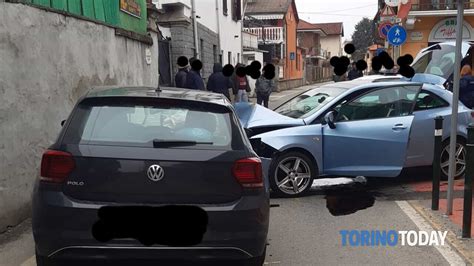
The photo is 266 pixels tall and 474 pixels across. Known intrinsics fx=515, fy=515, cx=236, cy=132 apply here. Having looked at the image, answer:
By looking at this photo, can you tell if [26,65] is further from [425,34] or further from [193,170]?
[425,34]

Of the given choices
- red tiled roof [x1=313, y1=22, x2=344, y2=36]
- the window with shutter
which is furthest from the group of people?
red tiled roof [x1=313, y1=22, x2=344, y2=36]

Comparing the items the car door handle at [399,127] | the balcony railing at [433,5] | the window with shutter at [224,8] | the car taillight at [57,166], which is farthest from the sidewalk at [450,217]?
the balcony railing at [433,5]

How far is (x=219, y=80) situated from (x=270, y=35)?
3109 cm

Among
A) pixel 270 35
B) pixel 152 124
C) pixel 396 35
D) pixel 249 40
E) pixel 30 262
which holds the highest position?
pixel 270 35

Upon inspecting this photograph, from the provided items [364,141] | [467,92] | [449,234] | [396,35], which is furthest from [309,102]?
[396,35]

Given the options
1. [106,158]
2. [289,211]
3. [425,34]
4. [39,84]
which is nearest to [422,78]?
[289,211]

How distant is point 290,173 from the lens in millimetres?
6797

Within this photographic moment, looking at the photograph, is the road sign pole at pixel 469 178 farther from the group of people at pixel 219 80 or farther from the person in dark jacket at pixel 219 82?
the person in dark jacket at pixel 219 82

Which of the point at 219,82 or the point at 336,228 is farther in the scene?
the point at 219,82

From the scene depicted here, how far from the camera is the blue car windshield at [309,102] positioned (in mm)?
7246

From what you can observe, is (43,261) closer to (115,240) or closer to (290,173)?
(115,240)

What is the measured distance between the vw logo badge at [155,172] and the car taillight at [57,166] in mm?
502

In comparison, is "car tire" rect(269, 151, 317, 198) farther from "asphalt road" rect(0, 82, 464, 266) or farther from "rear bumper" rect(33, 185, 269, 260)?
"rear bumper" rect(33, 185, 269, 260)

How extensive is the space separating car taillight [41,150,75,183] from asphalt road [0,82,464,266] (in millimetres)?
1516
